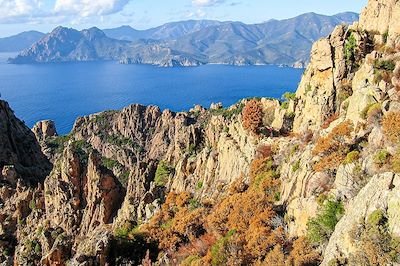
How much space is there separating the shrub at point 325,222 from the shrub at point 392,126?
15.3 ft

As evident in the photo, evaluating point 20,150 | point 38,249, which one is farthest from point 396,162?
point 20,150

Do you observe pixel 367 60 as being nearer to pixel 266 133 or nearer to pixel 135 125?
pixel 266 133

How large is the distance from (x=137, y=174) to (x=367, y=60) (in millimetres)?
41423

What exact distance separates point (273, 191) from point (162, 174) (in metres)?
34.0

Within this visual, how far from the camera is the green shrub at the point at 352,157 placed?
89.5ft

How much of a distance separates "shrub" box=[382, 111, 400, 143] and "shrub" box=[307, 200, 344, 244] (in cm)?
465

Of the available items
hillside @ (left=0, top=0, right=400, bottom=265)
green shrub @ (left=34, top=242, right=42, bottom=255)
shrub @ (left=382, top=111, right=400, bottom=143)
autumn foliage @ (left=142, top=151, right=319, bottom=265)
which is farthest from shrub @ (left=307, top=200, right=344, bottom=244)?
green shrub @ (left=34, top=242, right=42, bottom=255)

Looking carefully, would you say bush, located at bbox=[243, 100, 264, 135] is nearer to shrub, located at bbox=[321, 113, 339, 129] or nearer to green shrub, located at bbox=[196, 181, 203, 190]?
shrub, located at bbox=[321, 113, 339, 129]

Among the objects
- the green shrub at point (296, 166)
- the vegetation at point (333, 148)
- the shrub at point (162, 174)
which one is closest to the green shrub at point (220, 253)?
the green shrub at point (296, 166)

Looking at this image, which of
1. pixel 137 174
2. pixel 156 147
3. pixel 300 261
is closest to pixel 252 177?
pixel 300 261

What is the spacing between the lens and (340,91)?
40438 millimetres

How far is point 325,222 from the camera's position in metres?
24.6

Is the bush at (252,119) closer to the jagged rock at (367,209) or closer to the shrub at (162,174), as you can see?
the shrub at (162,174)

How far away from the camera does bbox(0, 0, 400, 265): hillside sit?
24.3m
